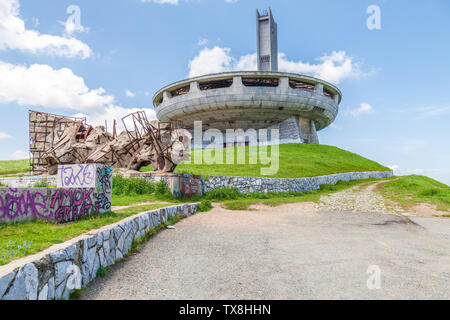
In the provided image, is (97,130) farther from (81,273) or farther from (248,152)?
(81,273)

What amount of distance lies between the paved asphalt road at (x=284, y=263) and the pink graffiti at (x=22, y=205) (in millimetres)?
2321

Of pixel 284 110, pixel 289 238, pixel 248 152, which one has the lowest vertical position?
pixel 289 238

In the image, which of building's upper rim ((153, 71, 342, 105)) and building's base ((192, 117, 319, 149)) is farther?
building's base ((192, 117, 319, 149))

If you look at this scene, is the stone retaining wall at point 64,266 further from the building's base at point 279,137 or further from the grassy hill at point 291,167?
the building's base at point 279,137

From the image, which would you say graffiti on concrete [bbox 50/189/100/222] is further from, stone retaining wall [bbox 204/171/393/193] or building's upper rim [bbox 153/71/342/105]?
building's upper rim [bbox 153/71/342/105]

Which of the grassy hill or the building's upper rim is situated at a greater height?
the building's upper rim

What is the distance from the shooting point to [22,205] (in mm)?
5680

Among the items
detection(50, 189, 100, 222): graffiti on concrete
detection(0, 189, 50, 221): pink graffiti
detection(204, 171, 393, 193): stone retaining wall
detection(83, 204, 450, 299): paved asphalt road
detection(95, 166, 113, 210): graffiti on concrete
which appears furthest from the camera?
detection(204, 171, 393, 193): stone retaining wall

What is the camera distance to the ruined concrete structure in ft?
56.5

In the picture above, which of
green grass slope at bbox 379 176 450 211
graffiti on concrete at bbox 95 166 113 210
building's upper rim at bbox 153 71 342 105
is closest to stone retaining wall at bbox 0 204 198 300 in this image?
graffiti on concrete at bbox 95 166 113 210

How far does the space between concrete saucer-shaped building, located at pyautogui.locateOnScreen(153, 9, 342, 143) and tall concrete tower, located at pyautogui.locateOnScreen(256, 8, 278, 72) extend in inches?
713

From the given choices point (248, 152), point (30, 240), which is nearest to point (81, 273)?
point (30, 240)
